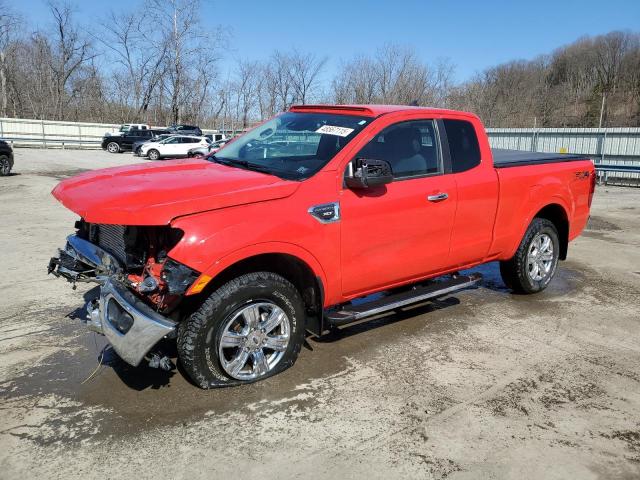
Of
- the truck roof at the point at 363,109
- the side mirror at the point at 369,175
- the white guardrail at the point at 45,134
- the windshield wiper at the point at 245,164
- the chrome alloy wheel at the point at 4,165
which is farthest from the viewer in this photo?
the white guardrail at the point at 45,134

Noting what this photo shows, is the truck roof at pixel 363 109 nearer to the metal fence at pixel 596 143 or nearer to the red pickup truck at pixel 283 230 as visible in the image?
the red pickup truck at pixel 283 230

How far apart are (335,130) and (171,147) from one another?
27580 mm

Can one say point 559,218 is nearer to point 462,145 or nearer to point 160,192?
point 462,145

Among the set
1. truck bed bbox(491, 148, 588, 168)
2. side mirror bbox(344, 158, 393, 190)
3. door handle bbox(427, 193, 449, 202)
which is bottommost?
door handle bbox(427, 193, 449, 202)

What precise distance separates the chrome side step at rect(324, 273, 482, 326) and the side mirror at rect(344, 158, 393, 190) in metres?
0.95

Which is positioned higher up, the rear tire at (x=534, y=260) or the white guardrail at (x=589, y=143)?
the white guardrail at (x=589, y=143)

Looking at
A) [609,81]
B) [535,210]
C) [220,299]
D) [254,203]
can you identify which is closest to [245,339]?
[220,299]

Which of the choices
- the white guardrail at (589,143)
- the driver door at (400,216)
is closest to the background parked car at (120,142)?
the white guardrail at (589,143)

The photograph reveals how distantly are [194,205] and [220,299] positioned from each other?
24.7 inches

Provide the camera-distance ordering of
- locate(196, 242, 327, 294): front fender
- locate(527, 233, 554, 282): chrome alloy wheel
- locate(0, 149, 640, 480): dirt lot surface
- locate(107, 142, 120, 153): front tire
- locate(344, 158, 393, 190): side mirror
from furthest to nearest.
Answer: locate(107, 142, 120, 153): front tire < locate(527, 233, 554, 282): chrome alloy wheel < locate(344, 158, 393, 190): side mirror < locate(196, 242, 327, 294): front fender < locate(0, 149, 640, 480): dirt lot surface

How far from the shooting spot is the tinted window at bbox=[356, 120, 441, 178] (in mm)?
4320

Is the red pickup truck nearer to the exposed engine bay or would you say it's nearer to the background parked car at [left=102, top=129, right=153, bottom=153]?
the exposed engine bay

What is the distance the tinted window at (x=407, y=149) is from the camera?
4.32 metres

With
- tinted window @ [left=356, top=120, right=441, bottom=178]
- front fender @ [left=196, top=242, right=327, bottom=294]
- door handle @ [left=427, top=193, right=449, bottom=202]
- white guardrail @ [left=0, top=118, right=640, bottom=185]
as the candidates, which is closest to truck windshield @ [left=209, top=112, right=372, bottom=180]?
tinted window @ [left=356, top=120, right=441, bottom=178]
